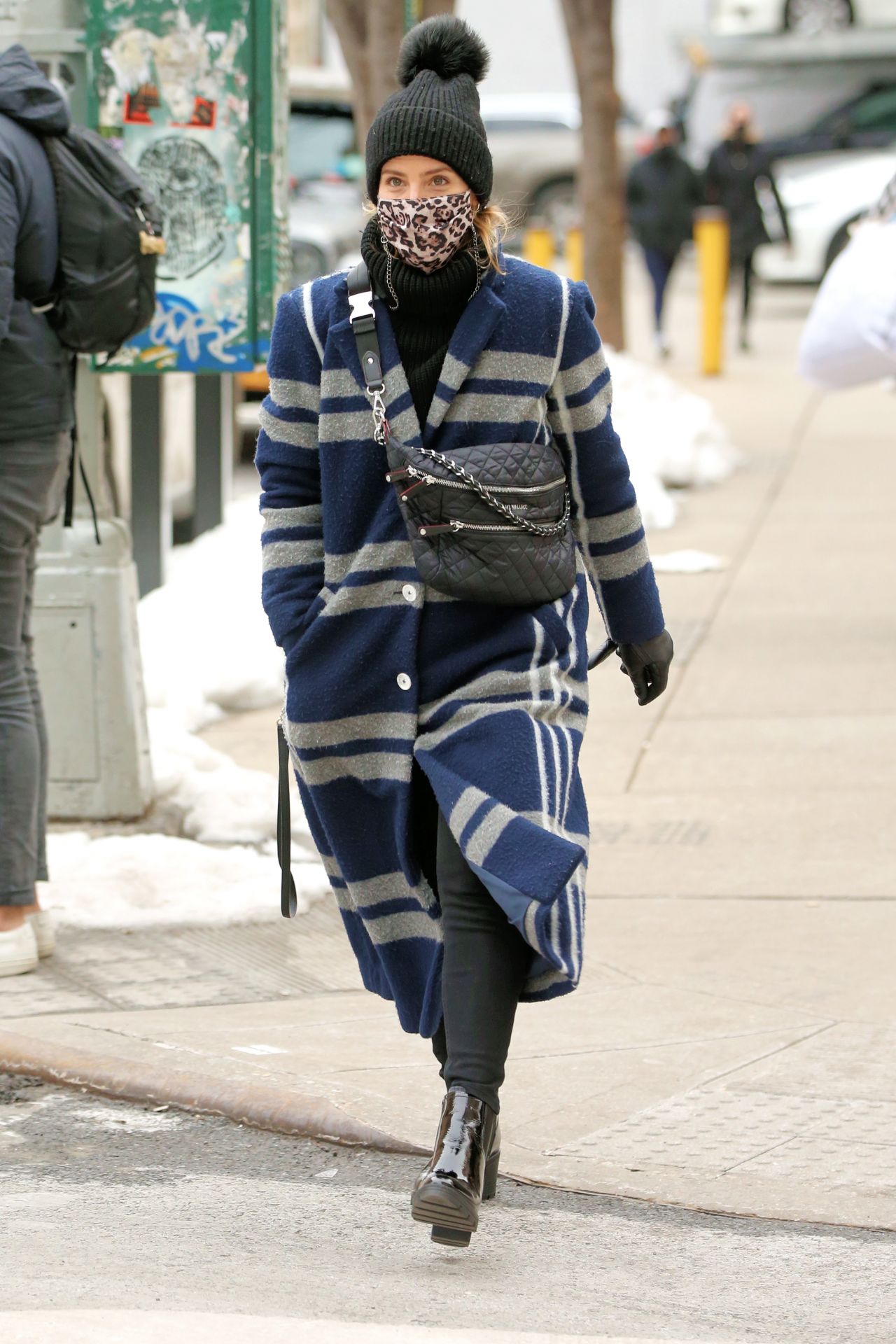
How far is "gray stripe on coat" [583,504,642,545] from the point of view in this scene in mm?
3648

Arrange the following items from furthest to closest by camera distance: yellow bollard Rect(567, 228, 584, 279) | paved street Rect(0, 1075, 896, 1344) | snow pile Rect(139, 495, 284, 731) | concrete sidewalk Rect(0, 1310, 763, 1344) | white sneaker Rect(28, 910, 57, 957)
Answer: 1. yellow bollard Rect(567, 228, 584, 279)
2. snow pile Rect(139, 495, 284, 731)
3. white sneaker Rect(28, 910, 57, 957)
4. paved street Rect(0, 1075, 896, 1344)
5. concrete sidewalk Rect(0, 1310, 763, 1344)

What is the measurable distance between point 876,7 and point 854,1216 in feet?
74.8

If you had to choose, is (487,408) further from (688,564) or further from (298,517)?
(688,564)

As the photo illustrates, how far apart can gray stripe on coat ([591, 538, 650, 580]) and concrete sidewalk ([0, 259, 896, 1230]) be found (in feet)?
3.57

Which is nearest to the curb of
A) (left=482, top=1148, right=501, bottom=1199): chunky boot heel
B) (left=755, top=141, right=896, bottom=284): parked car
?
(left=482, top=1148, right=501, bottom=1199): chunky boot heel

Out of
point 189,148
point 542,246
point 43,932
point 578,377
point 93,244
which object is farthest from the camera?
point 542,246

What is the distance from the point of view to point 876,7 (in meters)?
24.6

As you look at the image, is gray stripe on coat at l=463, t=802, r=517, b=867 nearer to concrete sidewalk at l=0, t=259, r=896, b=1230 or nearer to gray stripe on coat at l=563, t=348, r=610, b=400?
gray stripe on coat at l=563, t=348, r=610, b=400

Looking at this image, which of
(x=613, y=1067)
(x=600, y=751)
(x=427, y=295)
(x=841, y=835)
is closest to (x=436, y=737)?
(x=427, y=295)

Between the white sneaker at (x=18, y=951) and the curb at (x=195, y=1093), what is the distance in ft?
1.34

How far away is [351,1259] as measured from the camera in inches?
138

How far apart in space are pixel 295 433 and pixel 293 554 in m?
0.20

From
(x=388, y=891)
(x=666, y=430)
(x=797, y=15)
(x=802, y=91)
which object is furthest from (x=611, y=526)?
Answer: (x=802, y=91)

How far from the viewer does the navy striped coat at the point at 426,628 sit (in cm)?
343
